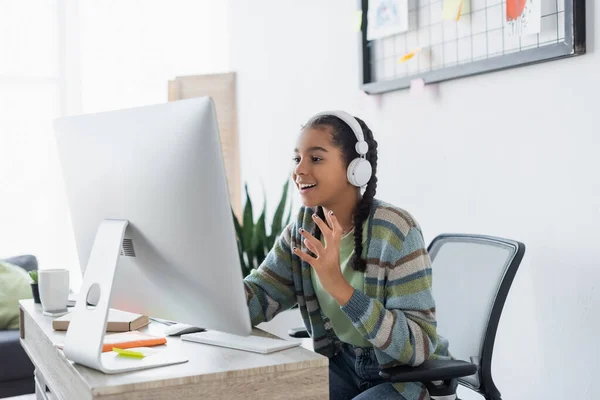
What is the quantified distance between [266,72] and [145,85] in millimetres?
1010

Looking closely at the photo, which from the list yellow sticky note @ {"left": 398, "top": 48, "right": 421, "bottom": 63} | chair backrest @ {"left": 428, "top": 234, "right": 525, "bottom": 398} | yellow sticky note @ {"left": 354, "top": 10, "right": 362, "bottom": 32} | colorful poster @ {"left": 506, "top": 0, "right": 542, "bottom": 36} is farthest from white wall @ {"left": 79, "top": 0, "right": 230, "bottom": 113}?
chair backrest @ {"left": 428, "top": 234, "right": 525, "bottom": 398}

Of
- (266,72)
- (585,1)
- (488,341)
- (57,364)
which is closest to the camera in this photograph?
(57,364)

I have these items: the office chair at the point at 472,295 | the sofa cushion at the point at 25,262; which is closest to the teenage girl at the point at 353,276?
the office chair at the point at 472,295

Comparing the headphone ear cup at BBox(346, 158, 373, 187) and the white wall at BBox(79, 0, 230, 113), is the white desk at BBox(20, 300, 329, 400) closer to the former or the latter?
the headphone ear cup at BBox(346, 158, 373, 187)

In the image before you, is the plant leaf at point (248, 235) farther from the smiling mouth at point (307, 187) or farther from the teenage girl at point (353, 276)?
the smiling mouth at point (307, 187)

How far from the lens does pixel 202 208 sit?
1118 millimetres

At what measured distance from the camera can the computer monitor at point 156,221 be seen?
110cm

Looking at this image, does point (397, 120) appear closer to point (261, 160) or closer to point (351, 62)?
point (351, 62)

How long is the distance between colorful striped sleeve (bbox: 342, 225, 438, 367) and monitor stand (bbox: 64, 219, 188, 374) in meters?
0.35

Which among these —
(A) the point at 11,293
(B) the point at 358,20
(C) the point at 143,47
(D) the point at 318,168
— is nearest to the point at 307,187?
(D) the point at 318,168

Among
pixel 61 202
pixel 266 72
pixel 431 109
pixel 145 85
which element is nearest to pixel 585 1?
pixel 431 109

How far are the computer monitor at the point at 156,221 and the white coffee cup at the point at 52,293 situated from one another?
329mm

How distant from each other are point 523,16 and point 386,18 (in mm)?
643

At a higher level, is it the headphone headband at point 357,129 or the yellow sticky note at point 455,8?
the yellow sticky note at point 455,8
